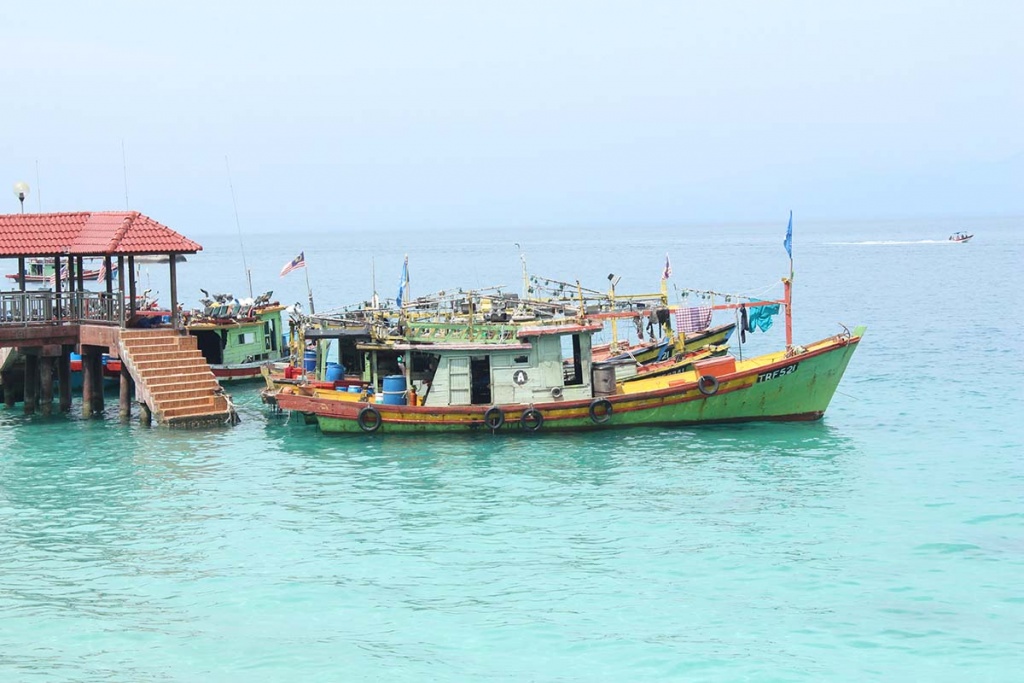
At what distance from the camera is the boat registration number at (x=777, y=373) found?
27.6 m

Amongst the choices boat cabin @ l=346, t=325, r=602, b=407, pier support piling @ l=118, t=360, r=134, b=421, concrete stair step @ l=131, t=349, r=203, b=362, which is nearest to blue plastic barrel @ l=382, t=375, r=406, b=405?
boat cabin @ l=346, t=325, r=602, b=407

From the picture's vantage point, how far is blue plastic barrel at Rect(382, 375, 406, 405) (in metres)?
27.9

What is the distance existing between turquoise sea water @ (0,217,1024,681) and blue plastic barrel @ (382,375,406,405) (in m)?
1.16

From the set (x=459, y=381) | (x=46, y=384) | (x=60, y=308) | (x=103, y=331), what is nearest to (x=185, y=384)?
(x=103, y=331)

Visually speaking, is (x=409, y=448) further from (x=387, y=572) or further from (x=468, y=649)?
(x=468, y=649)

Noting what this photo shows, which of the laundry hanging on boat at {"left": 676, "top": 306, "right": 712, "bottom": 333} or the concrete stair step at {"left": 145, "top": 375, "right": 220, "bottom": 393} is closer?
the concrete stair step at {"left": 145, "top": 375, "right": 220, "bottom": 393}

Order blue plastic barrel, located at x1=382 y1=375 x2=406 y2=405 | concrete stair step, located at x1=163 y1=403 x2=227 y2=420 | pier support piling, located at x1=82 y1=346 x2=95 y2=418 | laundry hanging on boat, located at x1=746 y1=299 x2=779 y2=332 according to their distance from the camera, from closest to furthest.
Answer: blue plastic barrel, located at x1=382 y1=375 x2=406 y2=405, concrete stair step, located at x1=163 y1=403 x2=227 y2=420, pier support piling, located at x1=82 y1=346 x2=95 y2=418, laundry hanging on boat, located at x1=746 y1=299 x2=779 y2=332

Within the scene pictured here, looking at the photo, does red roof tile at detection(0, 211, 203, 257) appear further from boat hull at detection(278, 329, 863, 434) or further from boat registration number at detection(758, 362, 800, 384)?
boat registration number at detection(758, 362, 800, 384)

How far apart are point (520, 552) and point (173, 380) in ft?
45.9

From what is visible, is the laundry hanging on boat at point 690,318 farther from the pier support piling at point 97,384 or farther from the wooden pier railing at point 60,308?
the pier support piling at point 97,384

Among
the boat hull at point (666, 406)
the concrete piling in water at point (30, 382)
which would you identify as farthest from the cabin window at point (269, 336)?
the boat hull at point (666, 406)

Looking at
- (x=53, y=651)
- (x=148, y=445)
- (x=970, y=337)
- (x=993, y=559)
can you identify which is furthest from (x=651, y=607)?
(x=970, y=337)

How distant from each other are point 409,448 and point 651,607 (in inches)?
442

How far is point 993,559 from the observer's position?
1819 centimetres
